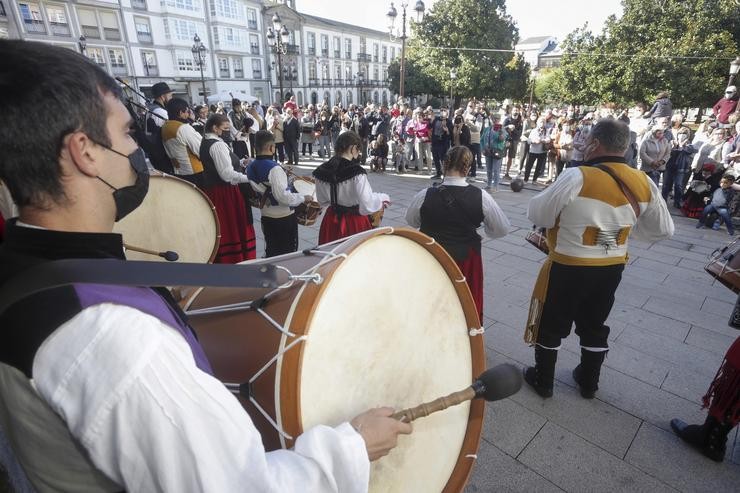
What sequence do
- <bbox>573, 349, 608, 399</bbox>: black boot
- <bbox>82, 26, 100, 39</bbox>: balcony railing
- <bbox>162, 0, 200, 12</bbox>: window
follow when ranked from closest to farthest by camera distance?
<bbox>573, 349, 608, 399</bbox>: black boot < <bbox>82, 26, 100, 39</bbox>: balcony railing < <bbox>162, 0, 200, 12</bbox>: window

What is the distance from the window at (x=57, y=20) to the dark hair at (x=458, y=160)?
1569 inches

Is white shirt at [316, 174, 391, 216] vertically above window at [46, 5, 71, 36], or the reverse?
window at [46, 5, 71, 36]

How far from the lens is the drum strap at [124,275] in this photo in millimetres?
690

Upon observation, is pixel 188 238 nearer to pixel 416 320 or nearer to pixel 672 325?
pixel 416 320

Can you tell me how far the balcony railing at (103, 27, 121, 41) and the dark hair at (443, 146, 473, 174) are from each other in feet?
134

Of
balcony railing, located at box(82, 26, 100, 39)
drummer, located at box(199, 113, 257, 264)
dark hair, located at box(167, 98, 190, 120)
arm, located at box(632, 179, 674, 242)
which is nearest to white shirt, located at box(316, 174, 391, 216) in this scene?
drummer, located at box(199, 113, 257, 264)

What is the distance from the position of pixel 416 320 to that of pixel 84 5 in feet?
140

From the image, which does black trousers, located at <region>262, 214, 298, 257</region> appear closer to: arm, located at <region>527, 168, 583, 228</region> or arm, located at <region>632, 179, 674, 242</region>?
arm, located at <region>527, 168, 583, 228</region>

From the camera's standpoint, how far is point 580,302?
266 cm

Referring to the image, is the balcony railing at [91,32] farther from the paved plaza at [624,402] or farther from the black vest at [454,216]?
the black vest at [454,216]

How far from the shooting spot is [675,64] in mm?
19500

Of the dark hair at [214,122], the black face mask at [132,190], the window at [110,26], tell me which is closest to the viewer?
the black face mask at [132,190]

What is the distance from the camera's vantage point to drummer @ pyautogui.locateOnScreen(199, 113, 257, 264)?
427cm

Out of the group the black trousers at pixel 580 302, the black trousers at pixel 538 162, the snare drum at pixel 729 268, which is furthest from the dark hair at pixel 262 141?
the black trousers at pixel 538 162
